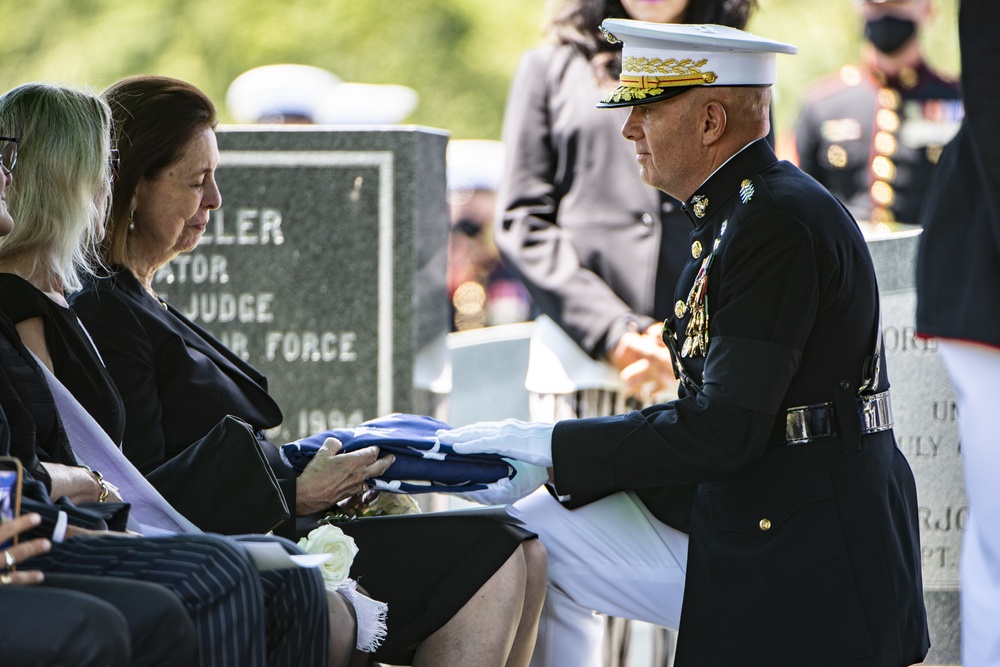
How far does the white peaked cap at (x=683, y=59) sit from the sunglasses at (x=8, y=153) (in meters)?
1.33

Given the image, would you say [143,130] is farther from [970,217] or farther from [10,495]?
[970,217]

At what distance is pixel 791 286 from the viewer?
2988 mm

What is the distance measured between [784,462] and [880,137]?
Answer: 4844 millimetres

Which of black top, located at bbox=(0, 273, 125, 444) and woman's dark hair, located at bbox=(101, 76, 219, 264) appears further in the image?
woman's dark hair, located at bbox=(101, 76, 219, 264)

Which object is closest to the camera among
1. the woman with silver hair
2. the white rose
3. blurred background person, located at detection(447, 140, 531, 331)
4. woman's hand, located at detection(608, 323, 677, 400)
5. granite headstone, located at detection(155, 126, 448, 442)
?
the woman with silver hair

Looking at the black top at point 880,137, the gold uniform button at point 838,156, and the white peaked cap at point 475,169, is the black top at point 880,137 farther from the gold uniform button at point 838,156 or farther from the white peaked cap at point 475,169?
the white peaked cap at point 475,169

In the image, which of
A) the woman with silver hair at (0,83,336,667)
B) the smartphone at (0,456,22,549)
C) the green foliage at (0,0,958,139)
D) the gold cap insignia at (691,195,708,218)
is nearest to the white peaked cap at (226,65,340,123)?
the woman with silver hair at (0,83,336,667)

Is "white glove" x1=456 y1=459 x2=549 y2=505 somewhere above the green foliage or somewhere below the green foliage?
below

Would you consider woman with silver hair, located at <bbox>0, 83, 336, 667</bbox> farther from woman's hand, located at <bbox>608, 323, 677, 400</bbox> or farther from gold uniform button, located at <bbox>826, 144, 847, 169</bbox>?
gold uniform button, located at <bbox>826, 144, 847, 169</bbox>

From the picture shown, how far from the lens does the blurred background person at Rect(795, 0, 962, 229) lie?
7.43m

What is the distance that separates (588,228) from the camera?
485 cm

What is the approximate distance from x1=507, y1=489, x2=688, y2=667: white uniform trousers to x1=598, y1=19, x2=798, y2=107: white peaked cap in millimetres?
975

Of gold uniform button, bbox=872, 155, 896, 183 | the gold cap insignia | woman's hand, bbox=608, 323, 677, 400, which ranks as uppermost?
the gold cap insignia

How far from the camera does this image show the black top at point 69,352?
10.4ft
